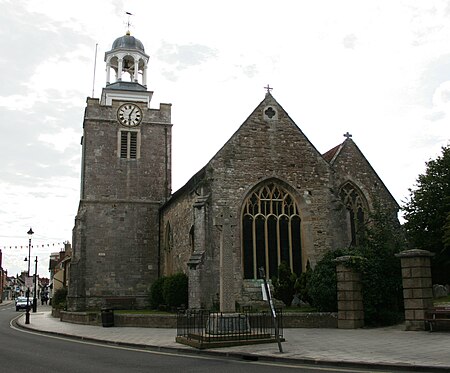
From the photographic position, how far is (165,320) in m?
21.4

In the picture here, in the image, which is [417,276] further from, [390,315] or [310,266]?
[310,266]

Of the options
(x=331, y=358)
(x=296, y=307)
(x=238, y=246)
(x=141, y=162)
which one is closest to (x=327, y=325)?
(x=296, y=307)

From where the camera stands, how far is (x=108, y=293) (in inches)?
1308

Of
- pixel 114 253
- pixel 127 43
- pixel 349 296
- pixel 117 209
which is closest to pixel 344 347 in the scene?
pixel 349 296

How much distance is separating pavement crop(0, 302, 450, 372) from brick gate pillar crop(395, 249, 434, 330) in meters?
0.52

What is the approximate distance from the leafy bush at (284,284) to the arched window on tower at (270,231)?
1778 millimetres

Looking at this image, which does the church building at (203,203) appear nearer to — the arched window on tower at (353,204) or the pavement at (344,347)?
the arched window on tower at (353,204)

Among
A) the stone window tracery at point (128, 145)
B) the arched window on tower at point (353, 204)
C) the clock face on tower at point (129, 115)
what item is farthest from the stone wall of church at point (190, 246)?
the arched window on tower at point (353, 204)

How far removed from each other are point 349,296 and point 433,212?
9996mm

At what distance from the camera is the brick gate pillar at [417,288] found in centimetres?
1684

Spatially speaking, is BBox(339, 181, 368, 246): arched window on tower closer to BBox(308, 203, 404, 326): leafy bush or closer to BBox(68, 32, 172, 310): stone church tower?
BBox(308, 203, 404, 326): leafy bush

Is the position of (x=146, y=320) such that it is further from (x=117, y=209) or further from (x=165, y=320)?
(x=117, y=209)

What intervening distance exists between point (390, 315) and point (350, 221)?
28.2 ft

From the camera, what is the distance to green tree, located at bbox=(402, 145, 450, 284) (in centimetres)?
2581
